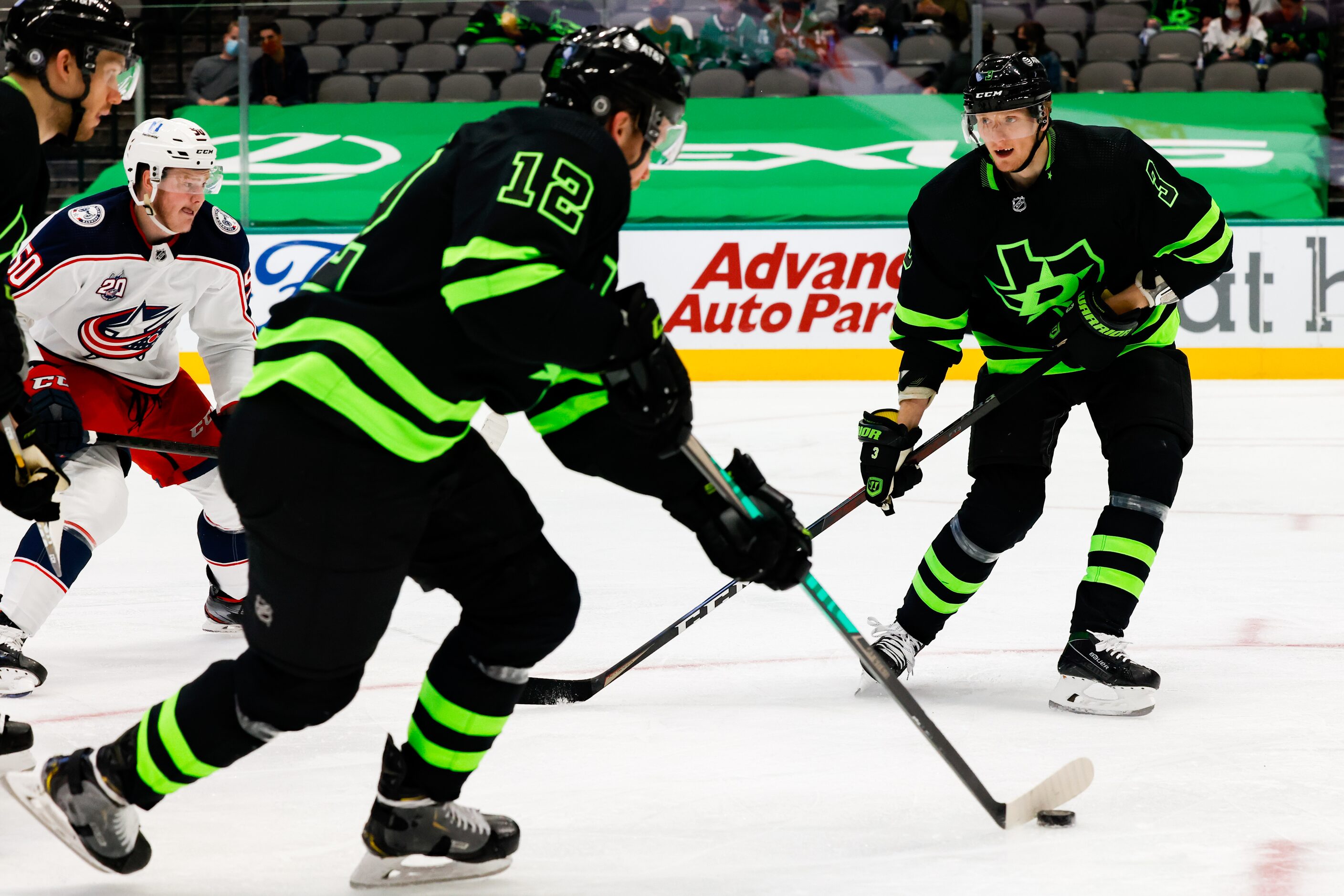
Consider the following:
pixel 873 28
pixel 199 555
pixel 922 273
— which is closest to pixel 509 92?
pixel 873 28

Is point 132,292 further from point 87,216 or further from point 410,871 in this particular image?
point 410,871

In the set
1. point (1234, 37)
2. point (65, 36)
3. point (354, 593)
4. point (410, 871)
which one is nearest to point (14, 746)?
point (410, 871)

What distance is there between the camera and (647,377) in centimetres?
167

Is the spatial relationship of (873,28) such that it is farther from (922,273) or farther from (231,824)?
(231,824)

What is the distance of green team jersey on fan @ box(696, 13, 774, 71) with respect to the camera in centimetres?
803

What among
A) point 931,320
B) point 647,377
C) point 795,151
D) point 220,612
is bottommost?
point 795,151

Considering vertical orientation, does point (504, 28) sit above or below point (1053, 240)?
below

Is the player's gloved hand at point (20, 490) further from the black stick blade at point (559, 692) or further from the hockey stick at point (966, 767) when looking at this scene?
the hockey stick at point (966, 767)

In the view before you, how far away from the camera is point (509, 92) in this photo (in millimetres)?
8320

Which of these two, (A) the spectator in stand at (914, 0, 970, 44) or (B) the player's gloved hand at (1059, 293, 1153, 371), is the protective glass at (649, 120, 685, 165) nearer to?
(B) the player's gloved hand at (1059, 293, 1153, 371)

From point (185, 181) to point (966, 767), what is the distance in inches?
74.0

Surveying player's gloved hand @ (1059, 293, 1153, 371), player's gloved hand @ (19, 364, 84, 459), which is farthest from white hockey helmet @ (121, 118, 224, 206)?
player's gloved hand @ (1059, 293, 1153, 371)

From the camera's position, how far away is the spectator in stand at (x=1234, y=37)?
797 cm

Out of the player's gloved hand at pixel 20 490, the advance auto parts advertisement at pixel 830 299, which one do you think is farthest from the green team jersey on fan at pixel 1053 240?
the advance auto parts advertisement at pixel 830 299
